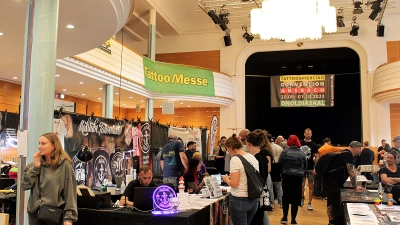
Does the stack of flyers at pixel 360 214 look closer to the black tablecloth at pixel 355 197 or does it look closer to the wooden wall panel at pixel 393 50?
the black tablecloth at pixel 355 197

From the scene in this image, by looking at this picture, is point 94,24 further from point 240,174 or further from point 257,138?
point 240,174

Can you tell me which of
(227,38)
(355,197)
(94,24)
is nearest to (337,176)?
(355,197)

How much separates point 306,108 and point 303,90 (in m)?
1.45

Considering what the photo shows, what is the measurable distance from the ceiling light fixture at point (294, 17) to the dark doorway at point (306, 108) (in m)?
8.38

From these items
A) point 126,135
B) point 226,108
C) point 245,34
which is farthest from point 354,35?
point 126,135

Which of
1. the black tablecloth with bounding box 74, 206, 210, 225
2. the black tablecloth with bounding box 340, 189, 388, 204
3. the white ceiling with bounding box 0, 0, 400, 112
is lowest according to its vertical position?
the black tablecloth with bounding box 74, 206, 210, 225

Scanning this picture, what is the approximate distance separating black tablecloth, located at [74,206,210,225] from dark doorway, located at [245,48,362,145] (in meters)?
12.8

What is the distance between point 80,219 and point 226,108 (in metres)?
13.0

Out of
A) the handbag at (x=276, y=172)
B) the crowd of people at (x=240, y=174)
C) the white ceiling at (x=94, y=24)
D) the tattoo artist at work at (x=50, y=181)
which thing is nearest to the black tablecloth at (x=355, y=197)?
the crowd of people at (x=240, y=174)

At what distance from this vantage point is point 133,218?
3562 millimetres

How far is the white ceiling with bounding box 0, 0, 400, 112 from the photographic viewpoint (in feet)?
16.2

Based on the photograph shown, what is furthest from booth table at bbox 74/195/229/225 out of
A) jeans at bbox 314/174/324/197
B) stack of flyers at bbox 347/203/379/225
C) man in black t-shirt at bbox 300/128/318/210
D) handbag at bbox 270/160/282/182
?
jeans at bbox 314/174/324/197

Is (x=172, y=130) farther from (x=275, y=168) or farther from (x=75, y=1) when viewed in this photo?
(x=75, y=1)

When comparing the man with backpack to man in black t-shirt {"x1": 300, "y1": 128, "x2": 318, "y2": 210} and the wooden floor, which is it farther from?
man in black t-shirt {"x1": 300, "y1": 128, "x2": 318, "y2": 210}
